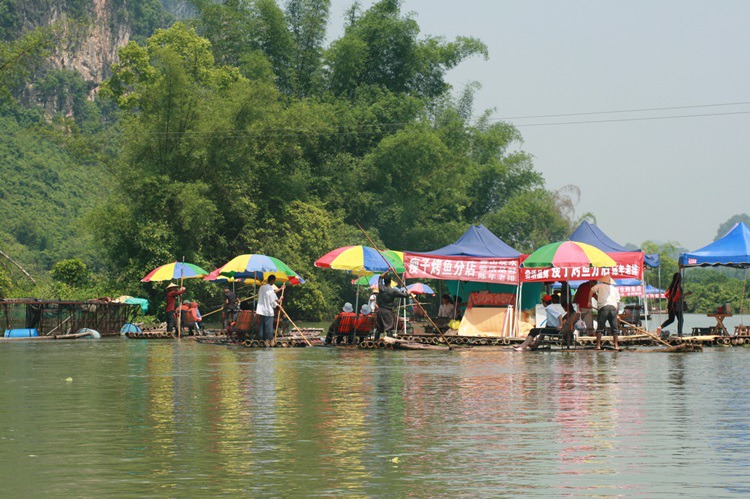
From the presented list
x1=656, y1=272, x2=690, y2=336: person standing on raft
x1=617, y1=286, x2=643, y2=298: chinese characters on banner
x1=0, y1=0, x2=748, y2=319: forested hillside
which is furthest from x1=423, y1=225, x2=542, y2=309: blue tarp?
x1=0, y1=0, x2=748, y2=319: forested hillside

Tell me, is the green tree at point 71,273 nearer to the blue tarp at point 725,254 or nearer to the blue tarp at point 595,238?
the blue tarp at point 595,238

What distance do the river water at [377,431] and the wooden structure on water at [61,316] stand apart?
694 inches

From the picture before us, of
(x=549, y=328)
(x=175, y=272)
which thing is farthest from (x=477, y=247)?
(x=175, y=272)

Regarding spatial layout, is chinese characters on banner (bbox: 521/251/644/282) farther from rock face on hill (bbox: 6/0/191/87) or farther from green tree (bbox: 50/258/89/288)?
rock face on hill (bbox: 6/0/191/87)

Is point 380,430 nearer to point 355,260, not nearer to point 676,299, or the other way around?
point 355,260

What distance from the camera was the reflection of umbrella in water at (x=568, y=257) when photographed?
28297mm

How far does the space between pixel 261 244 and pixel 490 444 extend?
46590 millimetres

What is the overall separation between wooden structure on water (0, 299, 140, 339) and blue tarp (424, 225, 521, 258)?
492 inches

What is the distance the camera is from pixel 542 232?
277 ft

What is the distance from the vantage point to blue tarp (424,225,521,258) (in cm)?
3184

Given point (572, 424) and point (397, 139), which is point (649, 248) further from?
point (572, 424)

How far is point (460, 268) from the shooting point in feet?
102

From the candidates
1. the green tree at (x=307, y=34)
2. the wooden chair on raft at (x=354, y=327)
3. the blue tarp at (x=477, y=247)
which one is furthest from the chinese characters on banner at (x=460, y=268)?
the green tree at (x=307, y=34)

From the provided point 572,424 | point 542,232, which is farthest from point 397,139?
point 572,424
